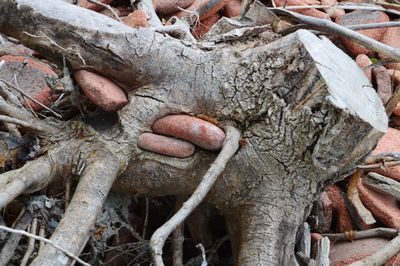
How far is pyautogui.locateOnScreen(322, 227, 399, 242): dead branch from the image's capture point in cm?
195

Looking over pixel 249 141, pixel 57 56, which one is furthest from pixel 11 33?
pixel 249 141

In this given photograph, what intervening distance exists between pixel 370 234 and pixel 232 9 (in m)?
1.00

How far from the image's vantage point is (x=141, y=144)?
1624mm

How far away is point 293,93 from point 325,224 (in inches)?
23.4

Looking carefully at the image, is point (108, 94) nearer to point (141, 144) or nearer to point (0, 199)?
point (141, 144)

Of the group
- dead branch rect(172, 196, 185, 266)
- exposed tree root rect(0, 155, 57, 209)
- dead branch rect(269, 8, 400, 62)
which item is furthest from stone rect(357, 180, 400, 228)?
exposed tree root rect(0, 155, 57, 209)

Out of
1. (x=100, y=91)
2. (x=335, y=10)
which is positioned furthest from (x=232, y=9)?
(x=100, y=91)

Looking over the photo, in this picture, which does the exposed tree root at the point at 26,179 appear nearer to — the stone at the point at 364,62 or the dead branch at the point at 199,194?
the dead branch at the point at 199,194

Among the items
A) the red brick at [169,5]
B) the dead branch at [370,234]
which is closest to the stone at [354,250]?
the dead branch at [370,234]

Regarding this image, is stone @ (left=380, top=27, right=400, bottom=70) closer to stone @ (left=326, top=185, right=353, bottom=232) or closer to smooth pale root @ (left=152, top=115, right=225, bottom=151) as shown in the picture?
stone @ (left=326, top=185, right=353, bottom=232)

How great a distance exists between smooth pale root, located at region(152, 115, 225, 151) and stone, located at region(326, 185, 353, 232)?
611 millimetres

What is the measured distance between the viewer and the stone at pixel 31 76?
194 centimetres

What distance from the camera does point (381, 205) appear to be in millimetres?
2020

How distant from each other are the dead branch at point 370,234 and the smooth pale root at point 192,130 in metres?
0.60
